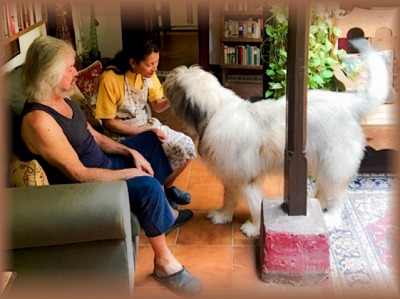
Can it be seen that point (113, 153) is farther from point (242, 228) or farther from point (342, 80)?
point (342, 80)

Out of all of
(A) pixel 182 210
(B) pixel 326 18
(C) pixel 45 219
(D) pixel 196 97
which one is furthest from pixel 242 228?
(B) pixel 326 18

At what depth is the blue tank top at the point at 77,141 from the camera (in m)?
1.96

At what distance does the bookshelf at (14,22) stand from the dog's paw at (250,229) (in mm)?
1481

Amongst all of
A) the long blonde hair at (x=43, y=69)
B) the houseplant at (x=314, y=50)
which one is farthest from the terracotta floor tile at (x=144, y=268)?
the houseplant at (x=314, y=50)

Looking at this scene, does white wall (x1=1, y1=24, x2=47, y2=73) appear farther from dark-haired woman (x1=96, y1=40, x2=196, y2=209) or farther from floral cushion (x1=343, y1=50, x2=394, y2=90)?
floral cushion (x1=343, y1=50, x2=394, y2=90)

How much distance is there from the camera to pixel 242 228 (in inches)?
102

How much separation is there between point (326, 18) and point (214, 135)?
1.39 metres

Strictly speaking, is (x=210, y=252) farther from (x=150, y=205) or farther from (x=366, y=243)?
(x=366, y=243)

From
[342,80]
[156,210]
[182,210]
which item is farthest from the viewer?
[342,80]

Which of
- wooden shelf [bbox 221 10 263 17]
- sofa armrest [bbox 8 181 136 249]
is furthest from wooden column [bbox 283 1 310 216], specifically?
wooden shelf [bbox 221 10 263 17]

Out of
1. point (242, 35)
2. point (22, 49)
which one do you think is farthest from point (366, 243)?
point (242, 35)

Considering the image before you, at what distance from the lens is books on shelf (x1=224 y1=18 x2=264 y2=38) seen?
543 cm

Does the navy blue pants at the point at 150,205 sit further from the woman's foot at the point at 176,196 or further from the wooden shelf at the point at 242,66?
the wooden shelf at the point at 242,66

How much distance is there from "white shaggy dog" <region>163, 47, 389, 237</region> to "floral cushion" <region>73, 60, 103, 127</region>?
16.7 inches
